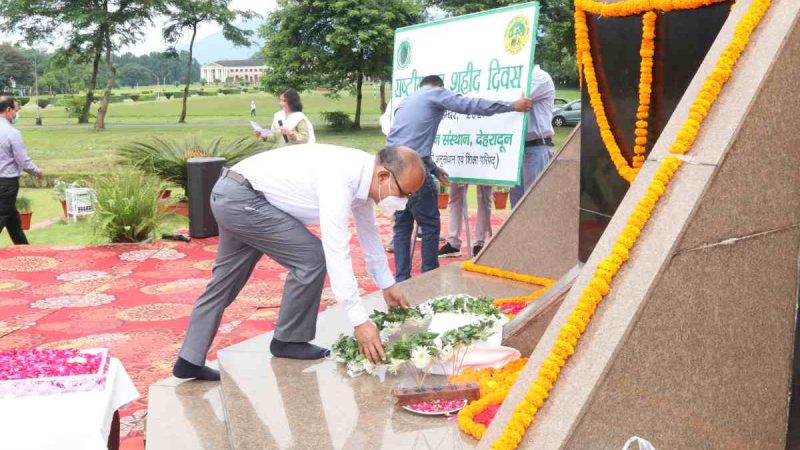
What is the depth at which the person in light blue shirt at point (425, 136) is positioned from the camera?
579 cm

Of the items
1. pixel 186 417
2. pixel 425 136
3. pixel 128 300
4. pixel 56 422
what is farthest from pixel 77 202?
pixel 56 422

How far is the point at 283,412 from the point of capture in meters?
3.32

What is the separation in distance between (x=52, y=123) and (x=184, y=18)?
10269 mm

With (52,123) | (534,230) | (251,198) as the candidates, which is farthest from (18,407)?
(52,123)

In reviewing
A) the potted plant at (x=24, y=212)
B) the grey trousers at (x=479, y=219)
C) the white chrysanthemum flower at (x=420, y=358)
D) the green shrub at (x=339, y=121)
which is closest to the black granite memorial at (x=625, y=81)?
the white chrysanthemum flower at (x=420, y=358)

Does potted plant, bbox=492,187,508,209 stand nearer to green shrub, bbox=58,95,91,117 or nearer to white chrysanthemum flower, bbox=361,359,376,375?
white chrysanthemum flower, bbox=361,359,376,375

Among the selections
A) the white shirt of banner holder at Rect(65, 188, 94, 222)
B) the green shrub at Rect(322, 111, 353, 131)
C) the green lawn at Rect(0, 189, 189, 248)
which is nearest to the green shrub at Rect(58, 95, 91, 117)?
the green shrub at Rect(322, 111, 353, 131)

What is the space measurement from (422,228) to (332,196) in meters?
2.53

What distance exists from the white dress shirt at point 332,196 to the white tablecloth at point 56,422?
1.09 m

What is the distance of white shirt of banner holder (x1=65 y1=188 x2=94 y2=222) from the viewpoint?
33.2 feet

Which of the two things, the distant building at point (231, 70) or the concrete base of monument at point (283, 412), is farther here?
the distant building at point (231, 70)

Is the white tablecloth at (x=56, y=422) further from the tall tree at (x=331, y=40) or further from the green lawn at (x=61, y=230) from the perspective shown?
the tall tree at (x=331, y=40)

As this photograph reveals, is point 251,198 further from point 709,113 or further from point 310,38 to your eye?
point 310,38

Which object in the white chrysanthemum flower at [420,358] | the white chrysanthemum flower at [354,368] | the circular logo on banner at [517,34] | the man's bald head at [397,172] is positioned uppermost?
the circular logo on banner at [517,34]
